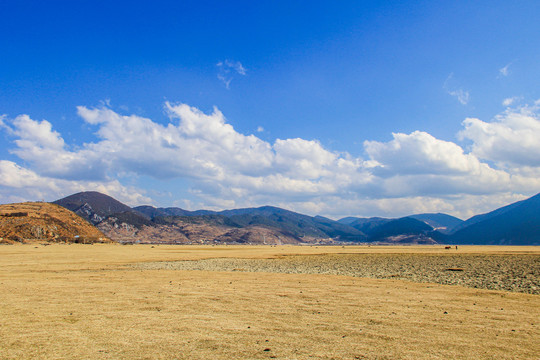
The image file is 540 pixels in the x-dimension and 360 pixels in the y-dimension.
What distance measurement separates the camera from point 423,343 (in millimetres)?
10250

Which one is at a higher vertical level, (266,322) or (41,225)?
(41,225)

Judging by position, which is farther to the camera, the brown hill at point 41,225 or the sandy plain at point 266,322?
the brown hill at point 41,225

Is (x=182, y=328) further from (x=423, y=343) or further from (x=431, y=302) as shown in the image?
(x=431, y=302)

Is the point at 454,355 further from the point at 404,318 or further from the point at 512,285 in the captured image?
the point at 512,285

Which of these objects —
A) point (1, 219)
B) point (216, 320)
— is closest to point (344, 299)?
point (216, 320)

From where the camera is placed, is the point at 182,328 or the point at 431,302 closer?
the point at 182,328

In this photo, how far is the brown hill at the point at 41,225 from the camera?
113 meters

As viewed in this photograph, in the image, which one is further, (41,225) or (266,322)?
(41,225)

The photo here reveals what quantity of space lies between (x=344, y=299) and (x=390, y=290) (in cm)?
514

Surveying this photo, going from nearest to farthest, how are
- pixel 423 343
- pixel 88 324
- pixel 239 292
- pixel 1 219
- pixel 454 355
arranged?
pixel 454 355, pixel 423 343, pixel 88 324, pixel 239 292, pixel 1 219

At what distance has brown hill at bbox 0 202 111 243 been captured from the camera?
11294cm

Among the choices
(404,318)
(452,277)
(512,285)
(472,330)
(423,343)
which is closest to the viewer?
(423,343)

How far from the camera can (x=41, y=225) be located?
122062 mm

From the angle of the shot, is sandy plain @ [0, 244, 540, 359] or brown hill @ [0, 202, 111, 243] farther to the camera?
brown hill @ [0, 202, 111, 243]
